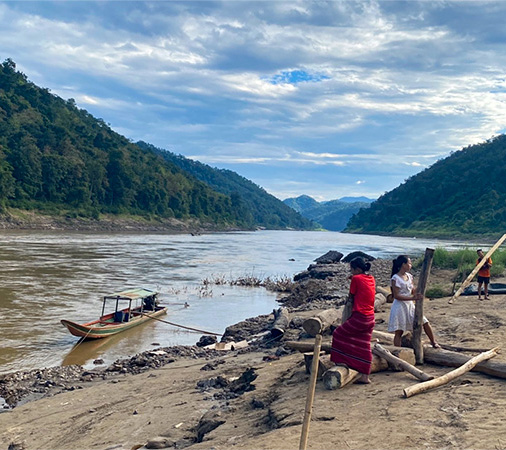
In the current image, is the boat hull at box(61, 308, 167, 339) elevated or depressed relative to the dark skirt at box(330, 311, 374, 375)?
depressed

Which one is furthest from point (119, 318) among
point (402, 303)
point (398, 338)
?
point (402, 303)

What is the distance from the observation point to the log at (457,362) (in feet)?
21.8

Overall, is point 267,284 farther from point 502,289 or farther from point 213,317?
point 502,289

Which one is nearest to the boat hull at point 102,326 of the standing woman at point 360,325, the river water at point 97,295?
the river water at point 97,295

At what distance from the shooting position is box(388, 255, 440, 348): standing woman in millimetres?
7867

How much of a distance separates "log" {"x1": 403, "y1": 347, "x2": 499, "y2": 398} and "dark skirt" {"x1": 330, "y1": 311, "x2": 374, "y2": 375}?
Result: 80cm

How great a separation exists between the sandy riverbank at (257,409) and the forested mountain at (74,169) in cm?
6257

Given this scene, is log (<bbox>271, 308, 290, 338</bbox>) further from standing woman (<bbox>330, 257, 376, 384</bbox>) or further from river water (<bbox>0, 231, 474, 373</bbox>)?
standing woman (<bbox>330, 257, 376, 384</bbox>)

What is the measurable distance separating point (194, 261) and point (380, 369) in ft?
107

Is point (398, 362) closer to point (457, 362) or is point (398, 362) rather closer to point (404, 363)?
point (404, 363)

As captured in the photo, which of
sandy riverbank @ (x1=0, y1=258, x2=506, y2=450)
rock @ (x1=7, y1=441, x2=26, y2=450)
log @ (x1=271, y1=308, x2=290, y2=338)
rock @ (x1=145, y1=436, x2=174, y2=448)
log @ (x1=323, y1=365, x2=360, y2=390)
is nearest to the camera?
sandy riverbank @ (x1=0, y1=258, x2=506, y2=450)

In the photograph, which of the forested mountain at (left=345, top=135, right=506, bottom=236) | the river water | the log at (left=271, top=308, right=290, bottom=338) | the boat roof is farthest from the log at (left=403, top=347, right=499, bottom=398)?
the forested mountain at (left=345, top=135, right=506, bottom=236)

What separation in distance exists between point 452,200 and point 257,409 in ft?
365

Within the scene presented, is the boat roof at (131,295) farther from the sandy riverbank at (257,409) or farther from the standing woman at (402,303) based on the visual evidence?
the standing woman at (402,303)
